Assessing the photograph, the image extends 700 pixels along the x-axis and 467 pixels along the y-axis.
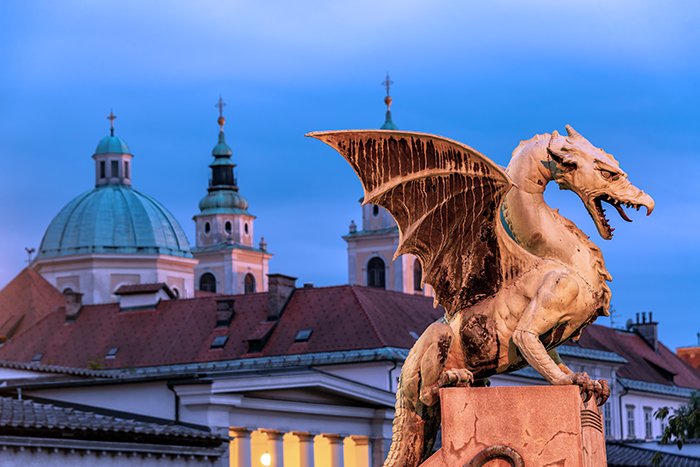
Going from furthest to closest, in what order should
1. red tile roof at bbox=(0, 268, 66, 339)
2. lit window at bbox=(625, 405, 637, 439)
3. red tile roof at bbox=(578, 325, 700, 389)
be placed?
red tile roof at bbox=(0, 268, 66, 339)
red tile roof at bbox=(578, 325, 700, 389)
lit window at bbox=(625, 405, 637, 439)

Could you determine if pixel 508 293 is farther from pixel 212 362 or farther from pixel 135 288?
pixel 135 288

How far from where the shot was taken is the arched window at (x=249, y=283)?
159 meters

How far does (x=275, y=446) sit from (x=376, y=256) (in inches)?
3690

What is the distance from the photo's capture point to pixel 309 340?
258 ft

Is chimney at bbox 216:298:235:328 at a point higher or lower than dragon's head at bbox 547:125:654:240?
higher

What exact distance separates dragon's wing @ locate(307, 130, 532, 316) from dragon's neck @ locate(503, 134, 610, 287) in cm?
13

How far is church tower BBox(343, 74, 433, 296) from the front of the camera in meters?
142

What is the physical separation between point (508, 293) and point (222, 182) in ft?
511

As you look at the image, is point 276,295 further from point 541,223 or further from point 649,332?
point 541,223

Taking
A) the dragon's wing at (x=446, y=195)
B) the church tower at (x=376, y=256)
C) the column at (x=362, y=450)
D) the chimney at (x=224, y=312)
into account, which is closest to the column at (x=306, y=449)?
the column at (x=362, y=450)

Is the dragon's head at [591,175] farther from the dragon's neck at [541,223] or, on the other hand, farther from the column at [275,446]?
the column at [275,446]

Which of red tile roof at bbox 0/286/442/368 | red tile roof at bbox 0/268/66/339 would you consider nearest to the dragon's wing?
red tile roof at bbox 0/286/442/368

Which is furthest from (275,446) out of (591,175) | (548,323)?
(548,323)

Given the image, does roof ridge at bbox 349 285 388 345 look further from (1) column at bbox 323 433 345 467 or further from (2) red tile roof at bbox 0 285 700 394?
(1) column at bbox 323 433 345 467
